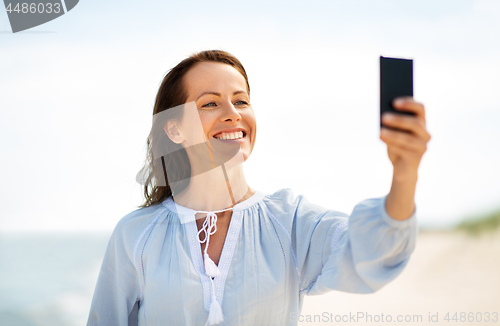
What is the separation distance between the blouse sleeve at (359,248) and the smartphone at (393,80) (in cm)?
20

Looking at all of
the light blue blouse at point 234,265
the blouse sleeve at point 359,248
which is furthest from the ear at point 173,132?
the blouse sleeve at point 359,248

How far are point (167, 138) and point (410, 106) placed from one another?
100cm

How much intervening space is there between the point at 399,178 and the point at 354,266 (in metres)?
0.24

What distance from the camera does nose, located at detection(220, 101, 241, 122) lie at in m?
1.20

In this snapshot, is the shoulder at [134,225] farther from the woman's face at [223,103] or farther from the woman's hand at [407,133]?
the woman's hand at [407,133]

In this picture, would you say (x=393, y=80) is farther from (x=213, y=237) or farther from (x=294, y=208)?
(x=213, y=237)

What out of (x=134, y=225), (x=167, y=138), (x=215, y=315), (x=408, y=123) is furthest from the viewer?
(x=167, y=138)

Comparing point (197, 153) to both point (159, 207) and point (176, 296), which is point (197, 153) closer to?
point (159, 207)

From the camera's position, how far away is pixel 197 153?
51.0 inches

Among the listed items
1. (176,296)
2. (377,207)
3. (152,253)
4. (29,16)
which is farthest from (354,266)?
(29,16)

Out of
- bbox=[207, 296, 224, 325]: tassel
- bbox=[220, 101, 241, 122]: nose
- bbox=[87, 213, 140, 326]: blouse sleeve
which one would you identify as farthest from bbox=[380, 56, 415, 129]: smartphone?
bbox=[87, 213, 140, 326]: blouse sleeve

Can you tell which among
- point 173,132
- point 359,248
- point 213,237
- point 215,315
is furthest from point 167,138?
point 359,248

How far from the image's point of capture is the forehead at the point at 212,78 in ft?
4.13

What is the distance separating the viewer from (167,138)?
147 cm
